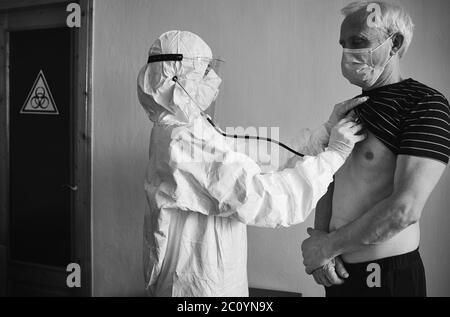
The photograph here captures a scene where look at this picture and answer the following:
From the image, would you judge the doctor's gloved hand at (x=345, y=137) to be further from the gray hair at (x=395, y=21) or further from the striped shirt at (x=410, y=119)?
the gray hair at (x=395, y=21)

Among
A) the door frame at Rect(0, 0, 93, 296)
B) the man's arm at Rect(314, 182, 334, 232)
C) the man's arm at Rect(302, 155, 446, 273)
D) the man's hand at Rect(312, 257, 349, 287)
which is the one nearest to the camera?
the man's arm at Rect(302, 155, 446, 273)

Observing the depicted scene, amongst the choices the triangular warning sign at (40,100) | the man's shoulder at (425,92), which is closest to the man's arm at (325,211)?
the man's shoulder at (425,92)

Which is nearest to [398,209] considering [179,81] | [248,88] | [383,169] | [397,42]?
[383,169]

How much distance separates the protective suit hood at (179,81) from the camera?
1.50m

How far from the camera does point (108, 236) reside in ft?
8.52

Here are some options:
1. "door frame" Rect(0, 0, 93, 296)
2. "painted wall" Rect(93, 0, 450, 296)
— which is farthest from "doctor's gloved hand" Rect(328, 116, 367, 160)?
"door frame" Rect(0, 0, 93, 296)

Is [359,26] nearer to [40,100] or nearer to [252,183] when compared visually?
[252,183]

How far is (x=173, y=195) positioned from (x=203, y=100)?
37 cm

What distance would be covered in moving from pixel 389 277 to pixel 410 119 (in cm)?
49

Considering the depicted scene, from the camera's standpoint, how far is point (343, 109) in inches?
56.6

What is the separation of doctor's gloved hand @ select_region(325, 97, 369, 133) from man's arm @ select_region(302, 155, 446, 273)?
241 mm

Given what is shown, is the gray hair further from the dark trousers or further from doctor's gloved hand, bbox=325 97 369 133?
the dark trousers

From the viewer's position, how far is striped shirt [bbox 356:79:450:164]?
1.21m

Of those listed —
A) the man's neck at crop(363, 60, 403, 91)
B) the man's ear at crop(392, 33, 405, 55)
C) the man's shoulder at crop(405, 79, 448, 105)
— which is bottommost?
the man's shoulder at crop(405, 79, 448, 105)
